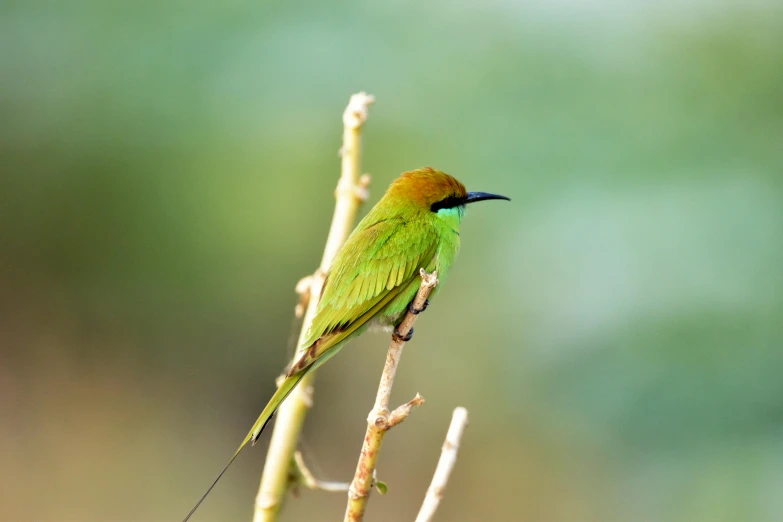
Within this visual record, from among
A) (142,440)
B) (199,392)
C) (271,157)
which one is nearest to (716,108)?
(271,157)

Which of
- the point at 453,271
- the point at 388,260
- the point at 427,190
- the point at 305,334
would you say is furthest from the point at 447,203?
the point at 453,271

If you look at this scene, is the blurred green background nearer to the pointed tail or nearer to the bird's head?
the bird's head

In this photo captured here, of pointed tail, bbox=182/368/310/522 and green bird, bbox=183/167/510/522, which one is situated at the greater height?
green bird, bbox=183/167/510/522

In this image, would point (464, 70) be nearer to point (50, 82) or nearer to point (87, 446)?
point (50, 82)

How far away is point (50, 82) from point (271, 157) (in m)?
1.10

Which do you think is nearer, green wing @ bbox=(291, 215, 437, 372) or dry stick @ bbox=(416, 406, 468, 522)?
dry stick @ bbox=(416, 406, 468, 522)

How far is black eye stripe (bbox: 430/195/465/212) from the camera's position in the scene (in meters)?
2.26

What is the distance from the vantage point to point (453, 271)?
3418 mm

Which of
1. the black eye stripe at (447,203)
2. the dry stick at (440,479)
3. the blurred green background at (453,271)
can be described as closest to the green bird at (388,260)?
the black eye stripe at (447,203)

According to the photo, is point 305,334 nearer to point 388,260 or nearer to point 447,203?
point 388,260

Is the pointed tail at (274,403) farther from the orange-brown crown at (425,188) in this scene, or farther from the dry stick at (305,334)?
the orange-brown crown at (425,188)

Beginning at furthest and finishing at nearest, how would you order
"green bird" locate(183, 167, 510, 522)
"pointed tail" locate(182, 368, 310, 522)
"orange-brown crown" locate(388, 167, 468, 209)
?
"orange-brown crown" locate(388, 167, 468, 209) < "green bird" locate(183, 167, 510, 522) < "pointed tail" locate(182, 368, 310, 522)

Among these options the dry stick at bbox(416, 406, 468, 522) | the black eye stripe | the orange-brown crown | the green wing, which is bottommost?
the dry stick at bbox(416, 406, 468, 522)

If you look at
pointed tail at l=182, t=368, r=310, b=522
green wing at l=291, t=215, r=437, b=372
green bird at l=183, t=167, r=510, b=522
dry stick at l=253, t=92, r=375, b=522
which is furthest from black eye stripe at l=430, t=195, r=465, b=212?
pointed tail at l=182, t=368, r=310, b=522
